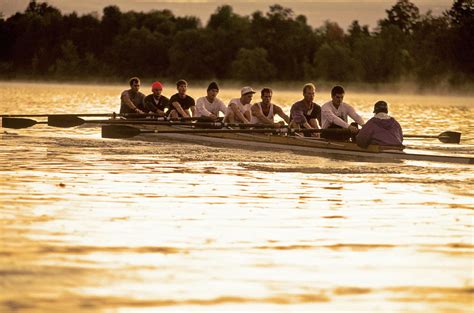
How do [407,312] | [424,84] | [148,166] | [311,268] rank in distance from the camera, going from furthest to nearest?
[424,84]
[148,166]
[311,268]
[407,312]

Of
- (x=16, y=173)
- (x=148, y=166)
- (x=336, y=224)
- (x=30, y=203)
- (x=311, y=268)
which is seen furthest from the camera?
(x=148, y=166)

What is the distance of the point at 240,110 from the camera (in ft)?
79.4

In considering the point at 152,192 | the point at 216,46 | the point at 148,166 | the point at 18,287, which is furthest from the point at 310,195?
the point at 216,46

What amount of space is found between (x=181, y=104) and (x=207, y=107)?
3.40ft

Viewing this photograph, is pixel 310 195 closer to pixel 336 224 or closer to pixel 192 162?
pixel 336 224

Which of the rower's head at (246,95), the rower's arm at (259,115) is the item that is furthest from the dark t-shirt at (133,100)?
the rower's arm at (259,115)

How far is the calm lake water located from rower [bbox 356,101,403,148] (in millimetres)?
415

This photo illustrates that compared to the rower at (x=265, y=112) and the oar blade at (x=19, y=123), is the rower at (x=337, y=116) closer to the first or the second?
the rower at (x=265, y=112)

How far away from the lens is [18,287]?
29.7 feet

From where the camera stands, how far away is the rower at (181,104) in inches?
1056

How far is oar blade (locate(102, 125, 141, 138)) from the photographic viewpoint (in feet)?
71.8

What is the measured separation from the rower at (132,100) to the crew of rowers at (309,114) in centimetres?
87

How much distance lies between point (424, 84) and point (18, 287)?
8716cm

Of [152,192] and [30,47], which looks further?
[30,47]
